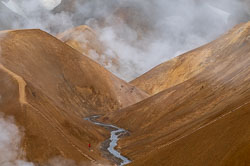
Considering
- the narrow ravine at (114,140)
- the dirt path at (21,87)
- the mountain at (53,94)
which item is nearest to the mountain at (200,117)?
the narrow ravine at (114,140)

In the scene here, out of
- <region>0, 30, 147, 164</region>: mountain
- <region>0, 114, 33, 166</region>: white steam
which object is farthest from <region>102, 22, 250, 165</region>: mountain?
<region>0, 114, 33, 166</region>: white steam

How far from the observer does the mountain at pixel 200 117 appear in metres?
→ 42.8

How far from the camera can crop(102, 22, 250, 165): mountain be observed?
4275 centimetres

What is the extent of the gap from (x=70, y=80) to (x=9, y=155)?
269 ft

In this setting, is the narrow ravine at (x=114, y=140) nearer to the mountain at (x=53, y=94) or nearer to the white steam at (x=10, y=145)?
the mountain at (x=53, y=94)

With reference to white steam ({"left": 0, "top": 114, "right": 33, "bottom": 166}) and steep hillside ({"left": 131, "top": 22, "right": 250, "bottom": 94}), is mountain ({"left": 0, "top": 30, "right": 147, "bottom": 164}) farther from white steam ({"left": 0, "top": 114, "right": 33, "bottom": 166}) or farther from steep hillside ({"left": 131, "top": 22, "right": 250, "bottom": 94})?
steep hillside ({"left": 131, "top": 22, "right": 250, "bottom": 94})

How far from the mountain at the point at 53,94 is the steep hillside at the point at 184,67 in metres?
14.5

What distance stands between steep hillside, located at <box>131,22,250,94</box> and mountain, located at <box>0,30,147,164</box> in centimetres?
1453

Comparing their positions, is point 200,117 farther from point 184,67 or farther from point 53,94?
→ point 184,67

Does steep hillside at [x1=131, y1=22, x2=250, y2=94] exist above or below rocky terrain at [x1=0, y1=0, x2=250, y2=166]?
above

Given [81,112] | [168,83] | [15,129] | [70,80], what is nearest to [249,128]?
[15,129]

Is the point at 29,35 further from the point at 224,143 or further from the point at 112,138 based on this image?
the point at 224,143

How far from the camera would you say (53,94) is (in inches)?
4252

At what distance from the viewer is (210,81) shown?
3787 inches
